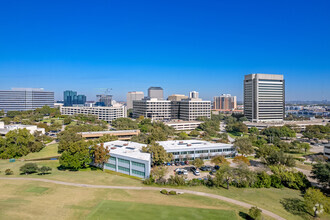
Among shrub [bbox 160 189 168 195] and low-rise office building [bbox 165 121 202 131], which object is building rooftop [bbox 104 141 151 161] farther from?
low-rise office building [bbox 165 121 202 131]

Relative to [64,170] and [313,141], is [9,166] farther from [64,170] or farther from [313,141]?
[313,141]

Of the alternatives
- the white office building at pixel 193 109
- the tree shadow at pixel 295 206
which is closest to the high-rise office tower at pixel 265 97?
the white office building at pixel 193 109

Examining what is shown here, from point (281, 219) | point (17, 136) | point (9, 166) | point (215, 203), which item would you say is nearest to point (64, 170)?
point (9, 166)

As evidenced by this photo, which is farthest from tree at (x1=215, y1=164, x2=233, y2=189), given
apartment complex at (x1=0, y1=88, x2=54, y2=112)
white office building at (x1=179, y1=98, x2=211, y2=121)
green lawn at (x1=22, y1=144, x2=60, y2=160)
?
apartment complex at (x1=0, y1=88, x2=54, y2=112)

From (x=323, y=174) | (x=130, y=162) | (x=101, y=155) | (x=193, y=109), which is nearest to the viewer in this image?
(x=323, y=174)

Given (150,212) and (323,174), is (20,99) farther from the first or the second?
(323,174)

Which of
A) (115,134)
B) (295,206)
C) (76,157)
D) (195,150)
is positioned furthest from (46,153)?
(295,206)
